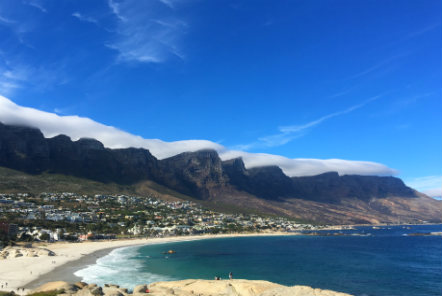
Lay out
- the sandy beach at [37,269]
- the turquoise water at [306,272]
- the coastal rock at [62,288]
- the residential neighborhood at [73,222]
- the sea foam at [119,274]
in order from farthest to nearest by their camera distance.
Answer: the residential neighborhood at [73,222]
the turquoise water at [306,272]
the sea foam at [119,274]
the sandy beach at [37,269]
the coastal rock at [62,288]

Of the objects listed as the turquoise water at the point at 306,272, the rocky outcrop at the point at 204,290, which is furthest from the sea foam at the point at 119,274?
the rocky outcrop at the point at 204,290

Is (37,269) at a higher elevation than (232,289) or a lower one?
lower

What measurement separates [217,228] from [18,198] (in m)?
120

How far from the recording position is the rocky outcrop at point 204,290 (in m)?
32.7

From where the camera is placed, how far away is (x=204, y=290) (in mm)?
37219

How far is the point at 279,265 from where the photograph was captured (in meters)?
75.3

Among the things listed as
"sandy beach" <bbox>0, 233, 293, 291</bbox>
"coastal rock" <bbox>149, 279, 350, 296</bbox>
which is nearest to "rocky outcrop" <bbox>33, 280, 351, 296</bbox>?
"coastal rock" <bbox>149, 279, 350, 296</bbox>

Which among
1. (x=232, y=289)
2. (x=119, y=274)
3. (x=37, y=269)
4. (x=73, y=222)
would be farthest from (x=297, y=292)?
(x=73, y=222)

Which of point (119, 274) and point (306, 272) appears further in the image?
point (306, 272)

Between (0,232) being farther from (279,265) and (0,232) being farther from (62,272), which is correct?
(279,265)

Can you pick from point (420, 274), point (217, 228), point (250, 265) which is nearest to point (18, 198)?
point (217, 228)

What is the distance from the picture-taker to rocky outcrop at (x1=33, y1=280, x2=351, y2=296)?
32.7m

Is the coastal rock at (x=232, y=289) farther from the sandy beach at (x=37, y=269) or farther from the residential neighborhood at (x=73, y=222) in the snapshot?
the residential neighborhood at (x=73, y=222)

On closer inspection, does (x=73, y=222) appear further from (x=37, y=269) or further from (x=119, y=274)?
(x=119, y=274)
